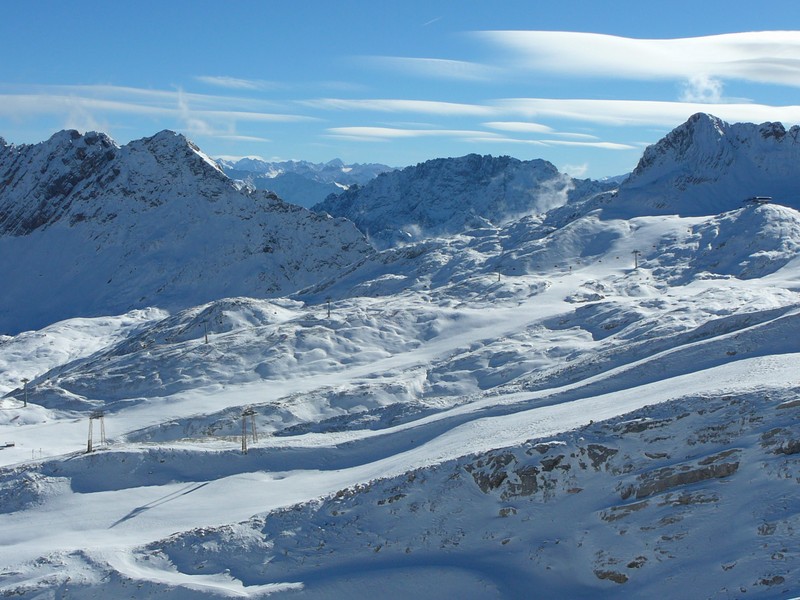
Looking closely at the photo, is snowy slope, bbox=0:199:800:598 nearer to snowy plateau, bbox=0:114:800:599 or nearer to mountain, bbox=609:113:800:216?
snowy plateau, bbox=0:114:800:599

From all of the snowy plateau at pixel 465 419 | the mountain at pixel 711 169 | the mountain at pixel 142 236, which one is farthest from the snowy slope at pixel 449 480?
the mountain at pixel 142 236

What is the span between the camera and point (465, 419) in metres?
42.3

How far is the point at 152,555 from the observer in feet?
102

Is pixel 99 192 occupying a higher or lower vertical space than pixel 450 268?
higher

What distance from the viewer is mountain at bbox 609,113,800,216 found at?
129750mm

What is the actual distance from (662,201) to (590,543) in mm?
111012

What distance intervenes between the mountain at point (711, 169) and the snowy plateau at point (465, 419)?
506 millimetres

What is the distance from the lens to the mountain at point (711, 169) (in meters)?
130

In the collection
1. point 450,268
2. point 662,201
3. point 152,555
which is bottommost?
point 152,555

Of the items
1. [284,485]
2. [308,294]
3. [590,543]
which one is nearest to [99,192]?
[308,294]

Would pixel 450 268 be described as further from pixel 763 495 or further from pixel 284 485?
pixel 763 495

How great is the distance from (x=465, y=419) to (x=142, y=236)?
129506 mm

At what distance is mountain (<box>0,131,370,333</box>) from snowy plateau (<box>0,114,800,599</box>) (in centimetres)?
393

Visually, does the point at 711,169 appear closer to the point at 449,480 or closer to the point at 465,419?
the point at 465,419
